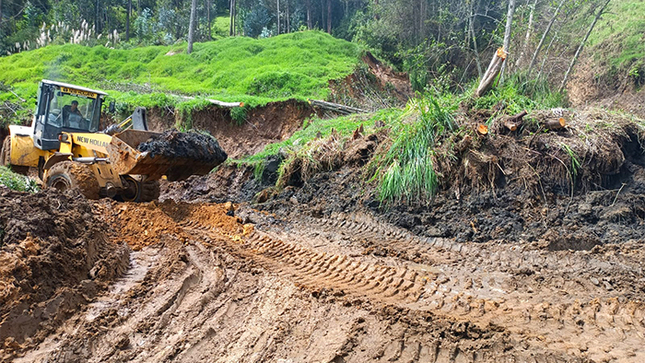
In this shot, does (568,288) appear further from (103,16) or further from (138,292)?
(103,16)

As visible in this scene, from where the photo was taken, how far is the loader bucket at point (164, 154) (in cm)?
791

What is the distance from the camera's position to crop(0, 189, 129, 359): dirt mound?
3332mm

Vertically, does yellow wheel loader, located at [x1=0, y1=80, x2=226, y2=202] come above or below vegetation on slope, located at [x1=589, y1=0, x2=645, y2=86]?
below

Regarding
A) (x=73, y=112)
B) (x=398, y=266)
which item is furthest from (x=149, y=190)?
(x=398, y=266)

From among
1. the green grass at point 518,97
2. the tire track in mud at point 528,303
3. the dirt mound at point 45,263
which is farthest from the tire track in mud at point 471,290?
the green grass at point 518,97

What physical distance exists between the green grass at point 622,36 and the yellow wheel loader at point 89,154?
14209mm

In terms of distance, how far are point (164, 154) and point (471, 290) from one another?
5.63m

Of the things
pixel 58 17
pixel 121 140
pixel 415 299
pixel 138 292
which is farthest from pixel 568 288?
pixel 58 17

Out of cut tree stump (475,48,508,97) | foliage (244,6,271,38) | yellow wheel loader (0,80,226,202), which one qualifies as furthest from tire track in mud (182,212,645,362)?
foliage (244,6,271,38)

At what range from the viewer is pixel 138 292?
4316 mm

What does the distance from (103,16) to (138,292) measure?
43357 millimetres

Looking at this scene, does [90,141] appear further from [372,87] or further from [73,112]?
[372,87]

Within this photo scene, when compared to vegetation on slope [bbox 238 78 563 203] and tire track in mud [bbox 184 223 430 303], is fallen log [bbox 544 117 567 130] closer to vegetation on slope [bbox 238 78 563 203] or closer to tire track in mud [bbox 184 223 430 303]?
vegetation on slope [bbox 238 78 563 203]

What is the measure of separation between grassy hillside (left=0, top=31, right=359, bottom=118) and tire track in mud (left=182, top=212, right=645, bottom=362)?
10669 millimetres
